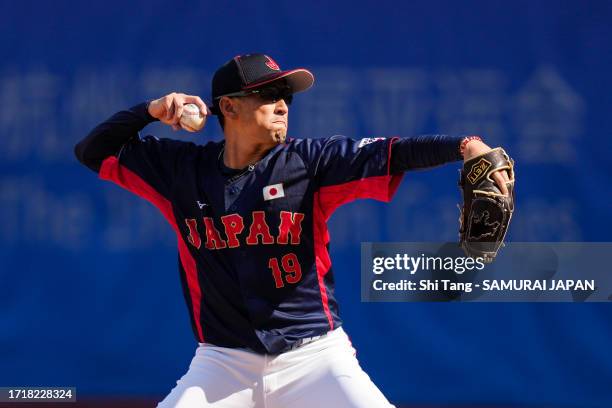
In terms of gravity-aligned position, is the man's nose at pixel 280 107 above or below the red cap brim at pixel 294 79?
below

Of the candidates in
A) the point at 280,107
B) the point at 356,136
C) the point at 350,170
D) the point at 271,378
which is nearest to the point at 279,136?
the point at 280,107

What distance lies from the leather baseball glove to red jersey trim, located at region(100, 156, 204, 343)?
0.93m

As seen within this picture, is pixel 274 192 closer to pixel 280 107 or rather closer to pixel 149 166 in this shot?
pixel 280 107

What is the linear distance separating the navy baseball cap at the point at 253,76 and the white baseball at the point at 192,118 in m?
0.16

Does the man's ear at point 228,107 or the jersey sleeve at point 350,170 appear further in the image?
the man's ear at point 228,107

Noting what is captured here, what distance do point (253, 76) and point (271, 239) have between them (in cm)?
54

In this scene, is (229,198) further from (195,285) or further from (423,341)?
(423,341)

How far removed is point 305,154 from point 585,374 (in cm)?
218

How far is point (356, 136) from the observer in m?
4.37

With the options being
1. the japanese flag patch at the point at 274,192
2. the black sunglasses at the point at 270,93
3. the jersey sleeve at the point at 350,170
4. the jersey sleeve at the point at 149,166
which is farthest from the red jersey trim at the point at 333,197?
the jersey sleeve at the point at 149,166

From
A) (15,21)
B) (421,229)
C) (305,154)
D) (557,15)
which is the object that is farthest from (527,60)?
(15,21)

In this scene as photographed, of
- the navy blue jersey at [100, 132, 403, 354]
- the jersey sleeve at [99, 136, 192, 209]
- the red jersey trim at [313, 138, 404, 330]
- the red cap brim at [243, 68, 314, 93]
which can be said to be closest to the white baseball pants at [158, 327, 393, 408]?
the navy blue jersey at [100, 132, 403, 354]

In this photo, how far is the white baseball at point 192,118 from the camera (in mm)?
2896

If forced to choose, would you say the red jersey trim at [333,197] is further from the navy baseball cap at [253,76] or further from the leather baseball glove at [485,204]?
the navy baseball cap at [253,76]
